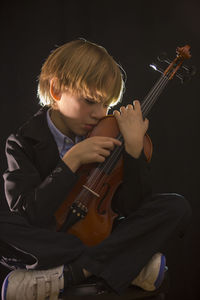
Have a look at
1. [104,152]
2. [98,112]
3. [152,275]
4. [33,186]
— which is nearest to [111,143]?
[104,152]

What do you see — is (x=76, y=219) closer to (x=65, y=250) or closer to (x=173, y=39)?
(x=65, y=250)

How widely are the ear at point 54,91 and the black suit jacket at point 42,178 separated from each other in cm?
6

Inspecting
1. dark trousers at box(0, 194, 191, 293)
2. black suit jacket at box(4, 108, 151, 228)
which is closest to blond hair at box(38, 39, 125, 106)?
black suit jacket at box(4, 108, 151, 228)

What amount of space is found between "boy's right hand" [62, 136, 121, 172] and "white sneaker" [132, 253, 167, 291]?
0.31 metres

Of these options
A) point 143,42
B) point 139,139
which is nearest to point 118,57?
point 143,42

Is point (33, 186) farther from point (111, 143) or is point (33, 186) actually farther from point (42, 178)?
point (111, 143)

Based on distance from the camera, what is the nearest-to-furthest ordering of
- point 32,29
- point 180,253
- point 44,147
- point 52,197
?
point 52,197
point 44,147
point 32,29
point 180,253

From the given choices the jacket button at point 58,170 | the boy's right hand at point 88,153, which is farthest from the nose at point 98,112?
the jacket button at point 58,170

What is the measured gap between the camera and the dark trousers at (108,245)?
108 centimetres

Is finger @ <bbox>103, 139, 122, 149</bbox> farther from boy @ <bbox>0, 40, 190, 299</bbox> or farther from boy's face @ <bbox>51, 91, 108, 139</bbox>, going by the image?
boy's face @ <bbox>51, 91, 108, 139</bbox>

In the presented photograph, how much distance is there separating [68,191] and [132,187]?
0.21m

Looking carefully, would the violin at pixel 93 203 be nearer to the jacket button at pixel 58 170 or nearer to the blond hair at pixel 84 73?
the jacket button at pixel 58 170

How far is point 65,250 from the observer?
42.9 inches

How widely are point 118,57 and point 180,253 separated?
79cm
